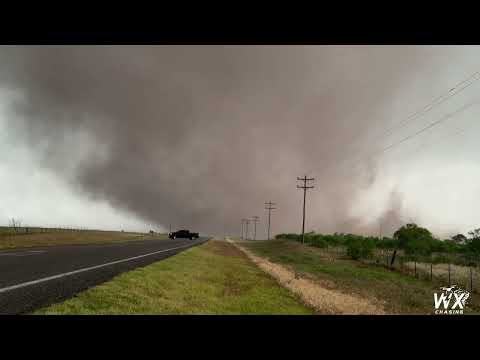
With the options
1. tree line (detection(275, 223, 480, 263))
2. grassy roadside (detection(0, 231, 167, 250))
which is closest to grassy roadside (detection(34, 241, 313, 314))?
grassy roadside (detection(0, 231, 167, 250))

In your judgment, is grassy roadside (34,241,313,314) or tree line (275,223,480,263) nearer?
grassy roadside (34,241,313,314)

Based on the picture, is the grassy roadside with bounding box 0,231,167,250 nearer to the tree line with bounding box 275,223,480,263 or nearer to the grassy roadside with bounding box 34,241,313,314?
the grassy roadside with bounding box 34,241,313,314

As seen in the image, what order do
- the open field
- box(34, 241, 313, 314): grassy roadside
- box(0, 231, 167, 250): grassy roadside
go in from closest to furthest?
1. box(34, 241, 313, 314): grassy roadside
2. box(0, 231, 167, 250): grassy roadside
3. the open field

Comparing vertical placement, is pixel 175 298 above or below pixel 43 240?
above

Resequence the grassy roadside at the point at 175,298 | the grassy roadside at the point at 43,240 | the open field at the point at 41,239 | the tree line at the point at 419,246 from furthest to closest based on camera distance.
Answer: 1. the tree line at the point at 419,246
2. the open field at the point at 41,239
3. the grassy roadside at the point at 43,240
4. the grassy roadside at the point at 175,298

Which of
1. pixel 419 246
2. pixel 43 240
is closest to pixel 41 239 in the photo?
pixel 43 240

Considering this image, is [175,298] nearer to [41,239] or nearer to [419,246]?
[41,239]

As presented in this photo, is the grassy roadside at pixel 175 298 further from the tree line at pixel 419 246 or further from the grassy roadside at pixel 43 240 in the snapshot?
the tree line at pixel 419 246

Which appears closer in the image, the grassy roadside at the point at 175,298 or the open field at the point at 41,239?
the grassy roadside at the point at 175,298

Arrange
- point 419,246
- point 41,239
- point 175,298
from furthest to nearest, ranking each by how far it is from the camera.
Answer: point 419,246
point 41,239
point 175,298

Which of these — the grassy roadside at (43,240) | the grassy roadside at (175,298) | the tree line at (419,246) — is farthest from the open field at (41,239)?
the tree line at (419,246)

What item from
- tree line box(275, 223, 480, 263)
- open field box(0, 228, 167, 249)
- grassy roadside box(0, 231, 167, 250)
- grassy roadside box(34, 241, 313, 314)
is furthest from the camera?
tree line box(275, 223, 480, 263)
